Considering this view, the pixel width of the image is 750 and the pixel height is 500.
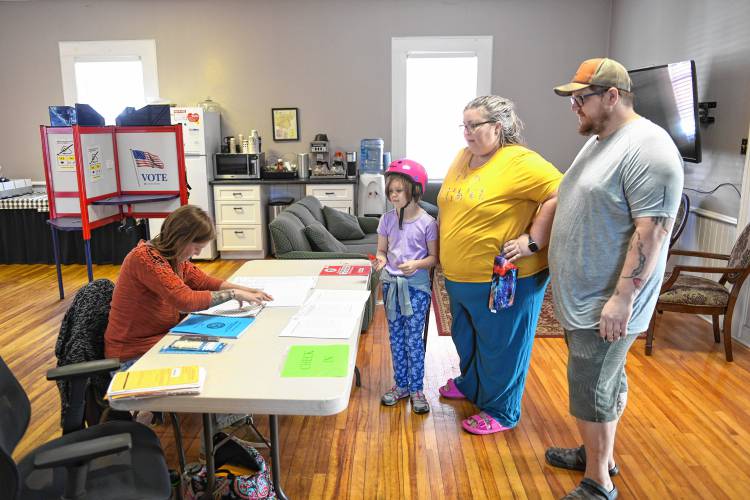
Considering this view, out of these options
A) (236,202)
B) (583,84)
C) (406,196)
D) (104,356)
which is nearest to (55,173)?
(236,202)

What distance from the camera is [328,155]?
672 cm

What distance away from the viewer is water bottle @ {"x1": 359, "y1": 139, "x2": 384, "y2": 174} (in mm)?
6516

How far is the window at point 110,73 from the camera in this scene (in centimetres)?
648

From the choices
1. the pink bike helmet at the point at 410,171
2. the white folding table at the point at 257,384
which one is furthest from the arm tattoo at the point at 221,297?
the pink bike helmet at the point at 410,171

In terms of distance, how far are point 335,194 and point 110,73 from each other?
9.86 ft

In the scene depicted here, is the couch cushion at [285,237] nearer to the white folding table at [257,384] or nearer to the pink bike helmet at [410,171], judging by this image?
the pink bike helmet at [410,171]

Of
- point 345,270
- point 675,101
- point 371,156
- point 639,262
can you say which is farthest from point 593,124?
point 371,156

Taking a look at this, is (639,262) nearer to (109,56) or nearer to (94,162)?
(94,162)

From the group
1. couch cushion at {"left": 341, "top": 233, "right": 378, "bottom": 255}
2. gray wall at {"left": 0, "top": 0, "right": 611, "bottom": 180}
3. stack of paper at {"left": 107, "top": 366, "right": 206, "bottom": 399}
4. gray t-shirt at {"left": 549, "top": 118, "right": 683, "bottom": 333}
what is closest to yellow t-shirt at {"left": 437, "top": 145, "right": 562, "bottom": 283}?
gray t-shirt at {"left": 549, "top": 118, "right": 683, "bottom": 333}

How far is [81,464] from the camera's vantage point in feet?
4.53

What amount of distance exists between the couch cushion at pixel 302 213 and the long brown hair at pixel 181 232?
2071 mm

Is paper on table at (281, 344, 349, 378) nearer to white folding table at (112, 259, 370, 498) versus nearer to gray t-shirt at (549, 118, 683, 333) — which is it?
white folding table at (112, 259, 370, 498)

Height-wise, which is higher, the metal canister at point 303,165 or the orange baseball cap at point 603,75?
the orange baseball cap at point 603,75

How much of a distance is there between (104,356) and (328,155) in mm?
4809
